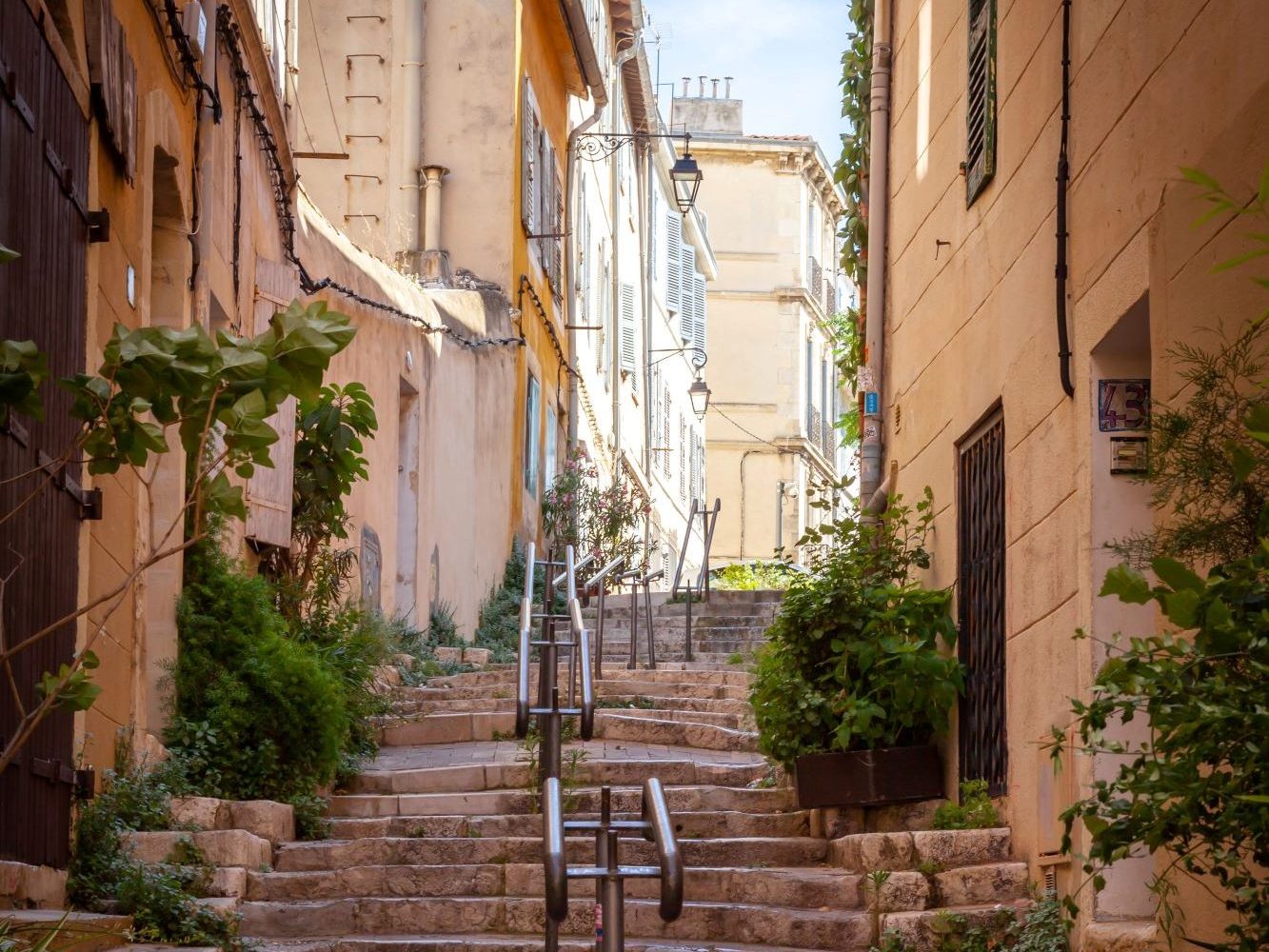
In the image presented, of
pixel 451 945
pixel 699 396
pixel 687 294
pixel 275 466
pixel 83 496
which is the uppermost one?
pixel 687 294

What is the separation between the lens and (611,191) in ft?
86.2

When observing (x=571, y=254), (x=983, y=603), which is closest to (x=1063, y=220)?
(x=983, y=603)

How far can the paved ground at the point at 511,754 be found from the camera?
32.8 feet

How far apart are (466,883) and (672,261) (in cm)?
2528

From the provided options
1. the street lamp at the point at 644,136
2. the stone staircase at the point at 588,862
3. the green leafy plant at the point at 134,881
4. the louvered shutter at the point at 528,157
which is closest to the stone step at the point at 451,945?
the stone staircase at the point at 588,862

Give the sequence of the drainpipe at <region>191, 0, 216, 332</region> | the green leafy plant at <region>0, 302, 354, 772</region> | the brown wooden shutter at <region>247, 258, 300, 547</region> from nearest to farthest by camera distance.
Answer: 1. the green leafy plant at <region>0, 302, 354, 772</region>
2. the drainpipe at <region>191, 0, 216, 332</region>
3. the brown wooden shutter at <region>247, 258, 300, 547</region>

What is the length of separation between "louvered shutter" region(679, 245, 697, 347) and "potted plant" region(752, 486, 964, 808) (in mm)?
24459

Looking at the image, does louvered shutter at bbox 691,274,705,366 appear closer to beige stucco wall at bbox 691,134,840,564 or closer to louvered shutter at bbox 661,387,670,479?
louvered shutter at bbox 661,387,670,479

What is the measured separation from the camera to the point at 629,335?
1083 inches

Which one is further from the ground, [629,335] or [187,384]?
[629,335]

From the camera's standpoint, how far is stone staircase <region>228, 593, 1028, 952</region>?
7273mm

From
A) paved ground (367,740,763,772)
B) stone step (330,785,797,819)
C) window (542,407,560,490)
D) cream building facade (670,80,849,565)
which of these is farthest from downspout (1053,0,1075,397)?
cream building facade (670,80,849,565)

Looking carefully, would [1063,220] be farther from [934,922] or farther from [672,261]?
[672,261]

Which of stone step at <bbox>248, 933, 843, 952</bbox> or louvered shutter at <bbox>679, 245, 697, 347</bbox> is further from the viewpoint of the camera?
louvered shutter at <bbox>679, 245, 697, 347</bbox>
